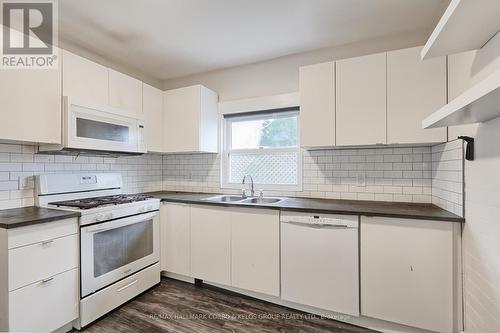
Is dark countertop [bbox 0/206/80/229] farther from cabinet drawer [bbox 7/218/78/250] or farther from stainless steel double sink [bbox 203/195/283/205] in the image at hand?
stainless steel double sink [bbox 203/195/283/205]

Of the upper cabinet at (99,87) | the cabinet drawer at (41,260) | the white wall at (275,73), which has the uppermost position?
the white wall at (275,73)

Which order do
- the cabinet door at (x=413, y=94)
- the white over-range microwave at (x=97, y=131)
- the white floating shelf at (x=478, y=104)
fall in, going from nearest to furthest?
the white floating shelf at (x=478, y=104) → the cabinet door at (x=413, y=94) → the white over-range microwave at (x=97, y=131)

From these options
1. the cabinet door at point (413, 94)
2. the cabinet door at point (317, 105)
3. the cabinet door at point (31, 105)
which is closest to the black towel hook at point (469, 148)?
the cabinet door at point (413, 94)

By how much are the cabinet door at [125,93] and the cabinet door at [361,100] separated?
Result: 201 cm

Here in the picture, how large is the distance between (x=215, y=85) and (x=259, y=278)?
229 cm

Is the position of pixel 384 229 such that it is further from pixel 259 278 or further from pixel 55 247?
pixel 55 247

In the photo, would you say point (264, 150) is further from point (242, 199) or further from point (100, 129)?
point (100, 129)

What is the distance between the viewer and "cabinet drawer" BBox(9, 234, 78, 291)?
58.7 inches

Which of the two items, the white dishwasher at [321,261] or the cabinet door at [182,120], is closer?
the white dishwasher at [321,261]

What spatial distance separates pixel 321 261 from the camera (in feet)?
6.39

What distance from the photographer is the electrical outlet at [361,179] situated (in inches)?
93.7

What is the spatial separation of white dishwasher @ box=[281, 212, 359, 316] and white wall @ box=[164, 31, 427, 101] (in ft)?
4.88

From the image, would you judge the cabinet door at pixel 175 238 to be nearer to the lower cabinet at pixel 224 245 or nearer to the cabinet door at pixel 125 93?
the lower cabinet at pixel 224 245

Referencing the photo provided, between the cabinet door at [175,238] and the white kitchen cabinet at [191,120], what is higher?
the white kitchen cabinet at [191,120]
